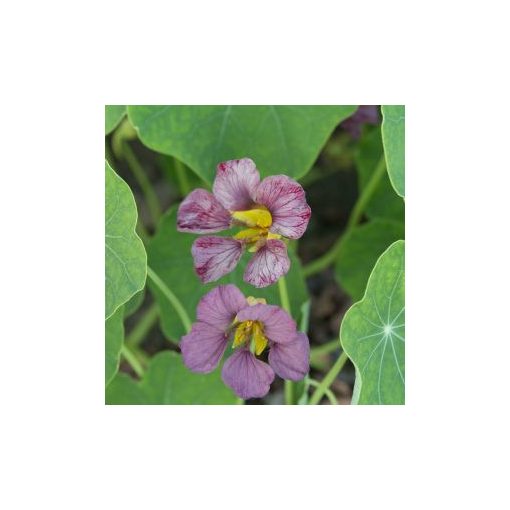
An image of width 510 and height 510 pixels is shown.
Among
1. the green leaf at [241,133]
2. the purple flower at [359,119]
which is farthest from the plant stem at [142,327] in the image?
the purple flower at [359,119]

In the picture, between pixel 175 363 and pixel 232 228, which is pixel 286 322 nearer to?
pixel 232 228

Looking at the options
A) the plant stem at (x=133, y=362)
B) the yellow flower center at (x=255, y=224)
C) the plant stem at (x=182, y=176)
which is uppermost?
the plant stem at (x=182, y=176)

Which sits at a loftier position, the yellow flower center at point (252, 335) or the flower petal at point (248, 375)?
the yellow flower center at point (252, 335)

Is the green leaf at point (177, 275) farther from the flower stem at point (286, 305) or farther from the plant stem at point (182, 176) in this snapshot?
the plant stem at point (182, 176)

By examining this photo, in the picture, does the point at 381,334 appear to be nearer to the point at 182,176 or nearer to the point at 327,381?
the point at 327,381

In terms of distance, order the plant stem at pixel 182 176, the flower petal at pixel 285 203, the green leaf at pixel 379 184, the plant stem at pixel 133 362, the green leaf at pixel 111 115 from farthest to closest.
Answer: the plant stem at pixel 182 176, the green leaf at pixel 379 184, the plant stem at pixel 133 362, the green leaf at pixel 111 115, the flower petal at pixel 285 203

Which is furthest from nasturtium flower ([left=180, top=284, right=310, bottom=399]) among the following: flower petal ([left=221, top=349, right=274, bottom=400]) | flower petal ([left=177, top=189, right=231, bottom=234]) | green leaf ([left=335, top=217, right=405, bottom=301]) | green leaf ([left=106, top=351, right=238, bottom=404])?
green leaf ([left=335, top=217, right=405, bottom=301])

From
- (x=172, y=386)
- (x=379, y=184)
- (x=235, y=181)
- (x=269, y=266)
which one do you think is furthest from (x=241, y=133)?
(x=172, y=386)
